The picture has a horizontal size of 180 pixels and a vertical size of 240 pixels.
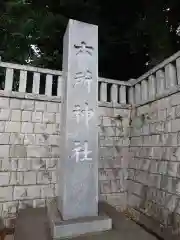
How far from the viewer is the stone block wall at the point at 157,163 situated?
3.38 meters

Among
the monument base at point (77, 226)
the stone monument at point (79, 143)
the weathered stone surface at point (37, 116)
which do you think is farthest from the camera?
the weathered stone surface at point (37, 116)

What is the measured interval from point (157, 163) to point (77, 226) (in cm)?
204

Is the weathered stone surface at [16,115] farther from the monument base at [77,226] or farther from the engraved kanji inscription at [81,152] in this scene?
the monument base at [77,226]

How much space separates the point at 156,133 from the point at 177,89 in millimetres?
910

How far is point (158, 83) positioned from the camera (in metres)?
4.03

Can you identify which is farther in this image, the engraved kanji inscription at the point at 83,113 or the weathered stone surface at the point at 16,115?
the weathered stone surface at the point at 16,115

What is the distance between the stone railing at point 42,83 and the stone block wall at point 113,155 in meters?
0.32

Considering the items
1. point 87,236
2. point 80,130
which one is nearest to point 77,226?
point 87,236

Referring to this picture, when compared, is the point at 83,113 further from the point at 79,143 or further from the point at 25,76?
the point at 25,76

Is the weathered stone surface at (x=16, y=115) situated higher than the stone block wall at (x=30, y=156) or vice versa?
the weathered stone surface at (x=16, y=115)

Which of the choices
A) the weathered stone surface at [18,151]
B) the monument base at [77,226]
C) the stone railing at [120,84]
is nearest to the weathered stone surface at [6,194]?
the weathered stone surface at [18,151]

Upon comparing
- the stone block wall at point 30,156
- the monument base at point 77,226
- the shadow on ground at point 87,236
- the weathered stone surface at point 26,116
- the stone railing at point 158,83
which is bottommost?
the shadow on ground at point 87,236

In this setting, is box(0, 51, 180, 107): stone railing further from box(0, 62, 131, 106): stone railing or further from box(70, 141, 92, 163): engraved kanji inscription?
box(70, 141, 92, 163): engraved kanji inscription

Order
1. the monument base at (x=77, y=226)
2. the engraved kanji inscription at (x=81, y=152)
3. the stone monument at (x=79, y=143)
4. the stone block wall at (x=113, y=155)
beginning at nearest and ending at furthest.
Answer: the monument base at (x=77, y=226), the stone monument at (x=79, y=143), the engraved kanji inscription at (x=81, y=152), the stone block wall at (x=113, y=155)
